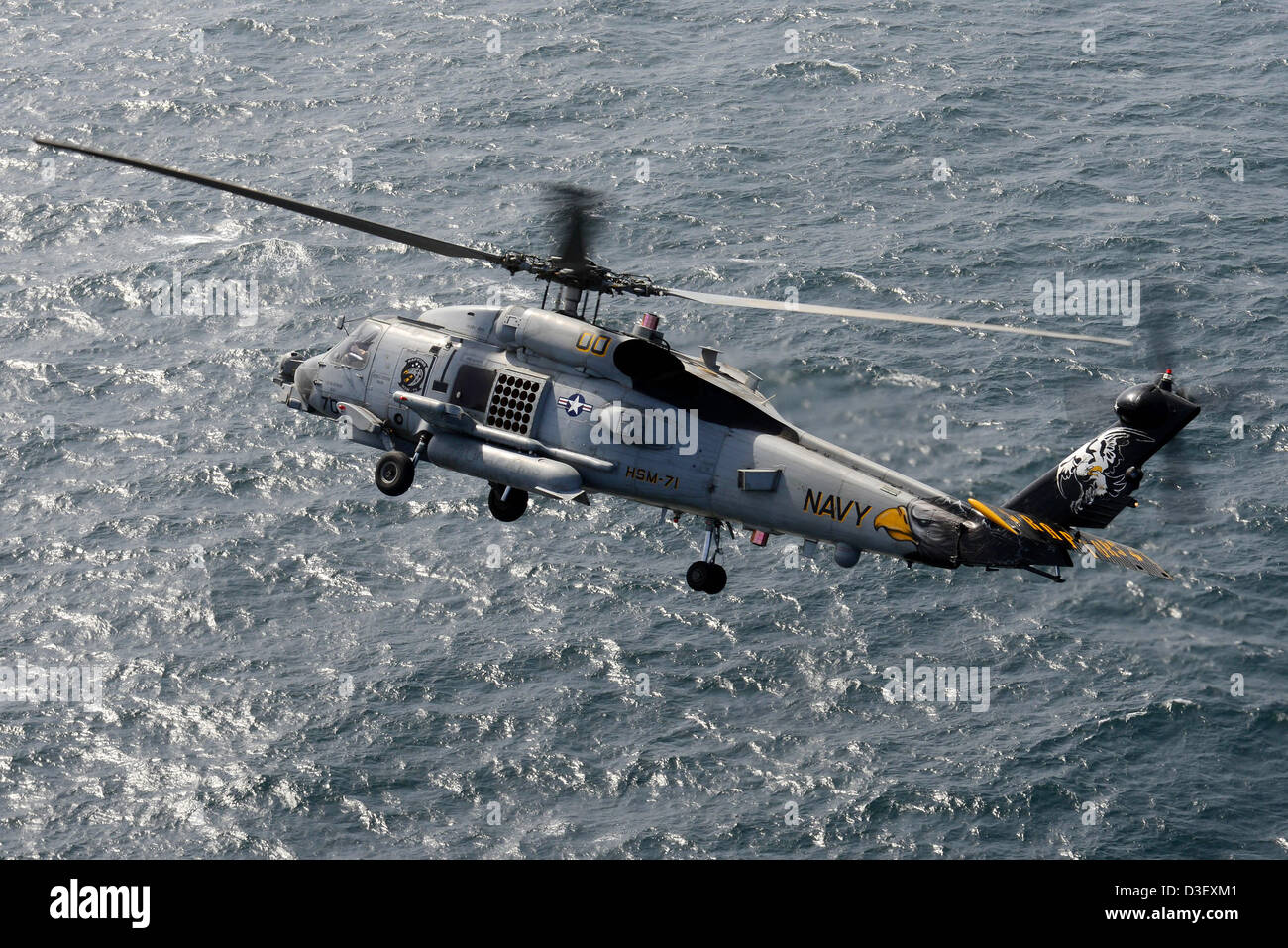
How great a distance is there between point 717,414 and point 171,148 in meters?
119

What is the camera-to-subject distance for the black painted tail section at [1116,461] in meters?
48.7

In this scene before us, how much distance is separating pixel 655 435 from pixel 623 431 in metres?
1.00

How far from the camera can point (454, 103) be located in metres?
156

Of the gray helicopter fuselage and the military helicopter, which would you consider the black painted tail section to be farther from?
the gray helicopter fuselage

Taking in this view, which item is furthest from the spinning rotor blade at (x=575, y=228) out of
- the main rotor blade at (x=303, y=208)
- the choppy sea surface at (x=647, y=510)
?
the choppy sea surface at (x=647, y=510)

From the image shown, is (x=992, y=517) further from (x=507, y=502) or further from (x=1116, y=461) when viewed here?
(x=507, y=502)

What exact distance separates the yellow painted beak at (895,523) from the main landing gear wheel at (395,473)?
15.7 metres

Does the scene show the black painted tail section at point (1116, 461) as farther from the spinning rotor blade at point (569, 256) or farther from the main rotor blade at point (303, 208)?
the main rotor blade at point (303, 208)

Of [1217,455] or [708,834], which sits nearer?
[708,834]

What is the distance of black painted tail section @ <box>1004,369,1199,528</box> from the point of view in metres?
48.7

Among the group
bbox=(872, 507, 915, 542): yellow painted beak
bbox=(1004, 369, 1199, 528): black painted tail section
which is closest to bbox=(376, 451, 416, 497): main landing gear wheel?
bbox=(872, 507, 915, 542): yellow painted beak
